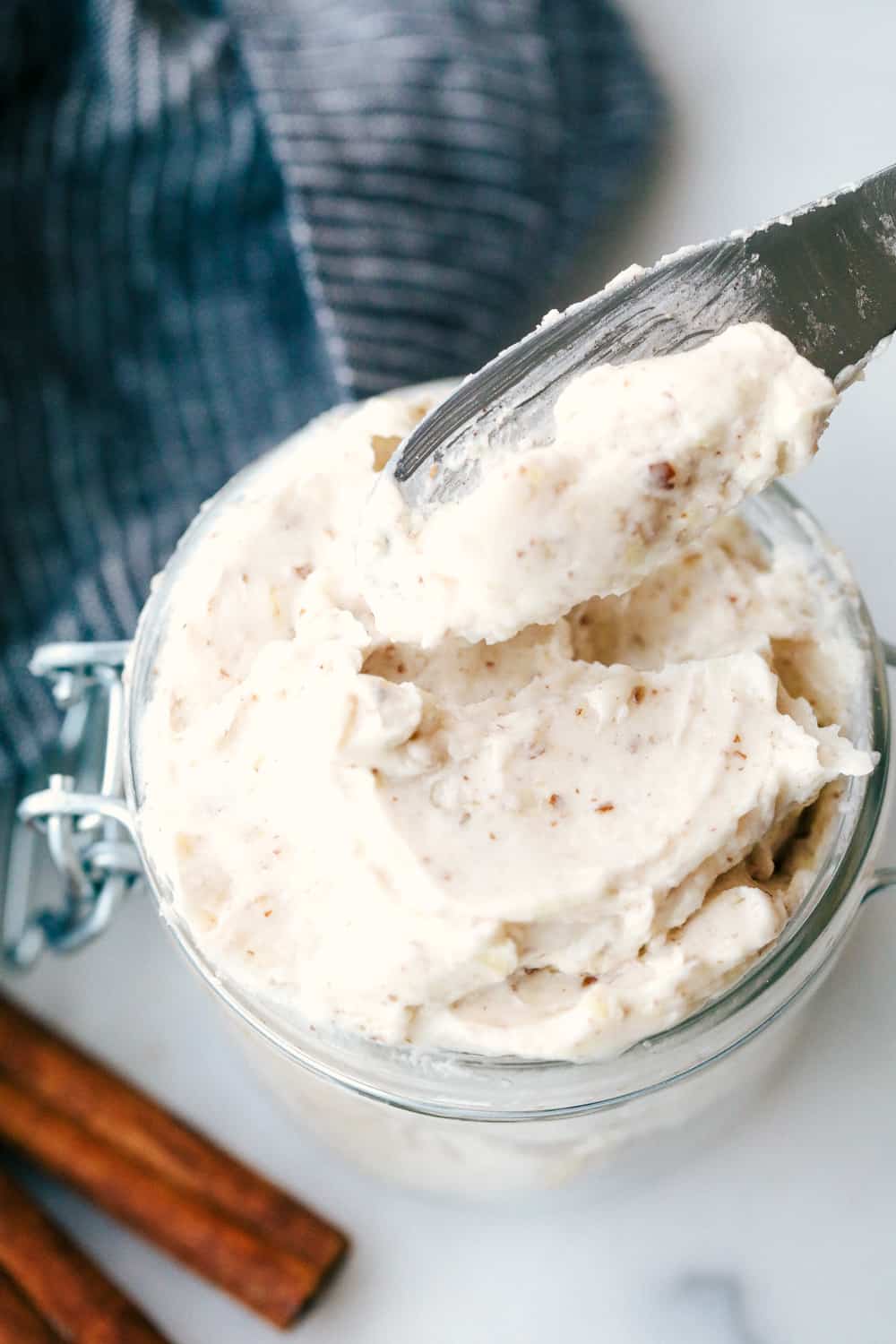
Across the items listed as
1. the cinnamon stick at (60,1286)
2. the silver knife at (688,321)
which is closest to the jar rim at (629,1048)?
the silver knife at (688,321)

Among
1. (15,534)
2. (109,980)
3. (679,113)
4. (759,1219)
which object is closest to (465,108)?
(679,113)

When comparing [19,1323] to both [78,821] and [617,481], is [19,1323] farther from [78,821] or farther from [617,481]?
[617,481]

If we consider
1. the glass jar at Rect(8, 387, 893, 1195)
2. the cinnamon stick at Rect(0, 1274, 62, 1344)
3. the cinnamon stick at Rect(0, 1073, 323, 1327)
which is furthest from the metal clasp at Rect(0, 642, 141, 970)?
the cinnamon stick at Rect(0, 1274, 62, 1344)

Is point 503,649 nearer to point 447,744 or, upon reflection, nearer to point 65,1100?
point 447,744

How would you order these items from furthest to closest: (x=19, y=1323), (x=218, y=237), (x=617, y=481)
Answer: (x=218, y=237), (x=19, y=1323), (x=617, y=481)

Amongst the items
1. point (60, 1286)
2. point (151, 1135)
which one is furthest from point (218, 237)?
point (60, 1286)

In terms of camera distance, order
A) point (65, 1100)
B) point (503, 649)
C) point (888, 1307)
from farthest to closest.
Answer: point (65, 1100) < point (888, 1307) < point (503, 649)

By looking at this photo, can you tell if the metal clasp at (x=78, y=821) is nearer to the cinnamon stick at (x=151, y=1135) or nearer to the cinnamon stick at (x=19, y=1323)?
the cinnamon stick at (x=151, y=1135)
